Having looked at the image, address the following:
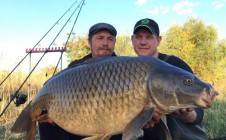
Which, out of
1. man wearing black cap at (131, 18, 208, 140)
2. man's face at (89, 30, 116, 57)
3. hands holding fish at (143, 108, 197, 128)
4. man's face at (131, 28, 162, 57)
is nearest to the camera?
hands holding fish at (143, 108, 197, 128)

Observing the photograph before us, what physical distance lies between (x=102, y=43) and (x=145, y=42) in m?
0.35

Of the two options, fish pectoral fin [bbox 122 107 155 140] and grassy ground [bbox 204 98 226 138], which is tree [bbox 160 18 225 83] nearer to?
grassy ground [bbox 204 98 226 138]

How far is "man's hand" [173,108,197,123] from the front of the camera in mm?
1941

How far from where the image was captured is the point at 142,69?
63.1 inches

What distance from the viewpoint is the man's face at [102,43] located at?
2.66 m

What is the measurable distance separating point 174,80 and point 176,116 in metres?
0.50

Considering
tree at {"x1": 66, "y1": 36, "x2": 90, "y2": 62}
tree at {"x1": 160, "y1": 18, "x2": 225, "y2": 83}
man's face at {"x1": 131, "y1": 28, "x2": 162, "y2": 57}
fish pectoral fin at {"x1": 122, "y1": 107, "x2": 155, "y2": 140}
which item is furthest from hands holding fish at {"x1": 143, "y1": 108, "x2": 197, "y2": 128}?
tree at {"x1": 160, "y1": 18, "x2": 225, "y2": 83}

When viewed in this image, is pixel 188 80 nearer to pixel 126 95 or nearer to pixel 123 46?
pixel 126 95

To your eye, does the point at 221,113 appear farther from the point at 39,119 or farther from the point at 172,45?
the point at 172,45

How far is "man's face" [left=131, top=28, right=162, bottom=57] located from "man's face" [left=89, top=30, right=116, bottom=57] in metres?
0.23

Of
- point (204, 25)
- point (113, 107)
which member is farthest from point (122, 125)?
point (204, 25)

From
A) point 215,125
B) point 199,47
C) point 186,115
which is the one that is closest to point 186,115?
point 186,115

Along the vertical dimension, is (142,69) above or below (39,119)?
above

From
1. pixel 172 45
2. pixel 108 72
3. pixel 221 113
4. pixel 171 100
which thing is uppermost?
pixel 172 45
